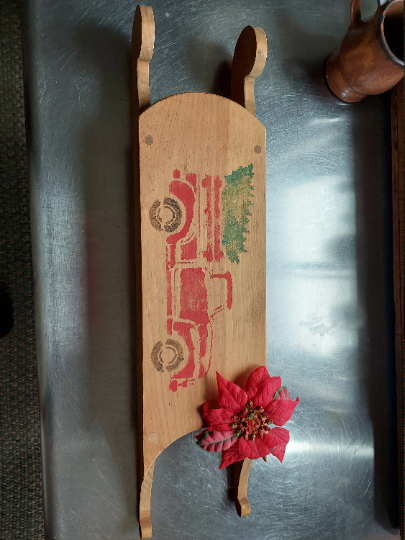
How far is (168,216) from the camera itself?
76cm

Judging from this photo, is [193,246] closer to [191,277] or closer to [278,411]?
[191,277]

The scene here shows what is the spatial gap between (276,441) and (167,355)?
266 millimetres

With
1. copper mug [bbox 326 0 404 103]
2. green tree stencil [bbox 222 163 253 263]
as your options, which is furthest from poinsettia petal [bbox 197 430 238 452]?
copper mug [bbox 326 0 404 103]

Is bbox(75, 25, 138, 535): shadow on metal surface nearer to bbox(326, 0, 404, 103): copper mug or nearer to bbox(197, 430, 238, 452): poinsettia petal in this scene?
bbox(197, 430, 238, 452): poinsettia petal

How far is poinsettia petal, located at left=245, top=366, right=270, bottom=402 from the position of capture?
2.56 ft

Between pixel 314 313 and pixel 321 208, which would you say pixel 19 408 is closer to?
pixel 314 313

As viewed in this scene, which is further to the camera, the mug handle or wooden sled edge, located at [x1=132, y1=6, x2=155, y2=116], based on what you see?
the mug handle

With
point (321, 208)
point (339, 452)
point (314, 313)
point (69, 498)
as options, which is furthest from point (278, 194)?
point (69, 498)

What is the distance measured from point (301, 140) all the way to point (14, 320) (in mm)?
721

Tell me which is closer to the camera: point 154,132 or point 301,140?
point 154,132

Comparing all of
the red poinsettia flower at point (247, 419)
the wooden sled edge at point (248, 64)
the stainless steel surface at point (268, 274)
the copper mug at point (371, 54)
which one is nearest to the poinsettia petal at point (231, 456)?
the red poinsettia flower at point (247, 419)

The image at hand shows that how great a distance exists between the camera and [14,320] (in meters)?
0.84

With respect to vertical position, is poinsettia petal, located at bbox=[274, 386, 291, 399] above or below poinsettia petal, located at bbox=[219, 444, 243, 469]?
above

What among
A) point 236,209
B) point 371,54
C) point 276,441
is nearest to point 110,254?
point 236,209
